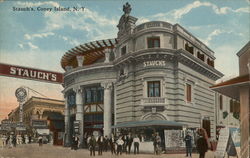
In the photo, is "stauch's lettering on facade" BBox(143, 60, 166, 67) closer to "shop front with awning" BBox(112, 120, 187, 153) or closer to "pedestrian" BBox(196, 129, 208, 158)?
"shop front with awning" BBox(112, 120, 187, 153)

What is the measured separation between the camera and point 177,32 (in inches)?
247

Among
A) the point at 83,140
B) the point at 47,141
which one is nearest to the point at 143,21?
the point at 83,140

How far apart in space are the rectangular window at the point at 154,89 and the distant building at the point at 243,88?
109 cm

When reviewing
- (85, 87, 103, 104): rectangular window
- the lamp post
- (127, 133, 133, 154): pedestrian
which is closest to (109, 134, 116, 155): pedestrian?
(127, 133, 133, 154): pedestrian

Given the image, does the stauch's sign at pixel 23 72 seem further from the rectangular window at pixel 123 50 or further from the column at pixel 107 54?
the rectangular window at pixel 123 50

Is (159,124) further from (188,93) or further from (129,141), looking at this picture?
(188,93)

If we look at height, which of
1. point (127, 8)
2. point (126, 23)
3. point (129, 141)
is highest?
→ point (127, 8)

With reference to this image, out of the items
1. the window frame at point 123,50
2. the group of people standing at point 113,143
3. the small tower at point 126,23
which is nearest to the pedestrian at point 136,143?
the group of people standing at point 113,143

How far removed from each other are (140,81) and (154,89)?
11.3 inches

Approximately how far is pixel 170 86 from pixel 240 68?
1479mm

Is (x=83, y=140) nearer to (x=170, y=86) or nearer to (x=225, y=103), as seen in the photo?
(x=170, y=86)

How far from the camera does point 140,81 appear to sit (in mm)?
6266

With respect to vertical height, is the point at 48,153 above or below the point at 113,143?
below

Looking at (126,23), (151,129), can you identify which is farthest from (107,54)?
(151,129)
